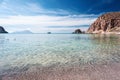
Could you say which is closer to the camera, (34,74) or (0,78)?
(0,78)

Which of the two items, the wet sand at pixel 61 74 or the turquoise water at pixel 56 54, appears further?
the turquoise water at pixel 56 54

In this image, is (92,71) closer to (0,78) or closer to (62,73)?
(62,73)

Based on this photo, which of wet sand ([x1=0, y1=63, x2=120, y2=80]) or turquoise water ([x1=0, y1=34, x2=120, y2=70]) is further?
turquoise water ([x1=0, y1=34, x2=120, y2=70])

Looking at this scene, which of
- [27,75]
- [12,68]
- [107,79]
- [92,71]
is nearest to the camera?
[107,79]

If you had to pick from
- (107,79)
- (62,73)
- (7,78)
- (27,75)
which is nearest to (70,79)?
(62,73)

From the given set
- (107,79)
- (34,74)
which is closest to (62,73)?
(34,74)

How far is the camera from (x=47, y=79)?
393 inches

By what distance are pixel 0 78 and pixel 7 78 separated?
1.45 feet

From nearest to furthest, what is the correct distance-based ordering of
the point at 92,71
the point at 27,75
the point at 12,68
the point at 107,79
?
the point at 107,79
the point at 27,75
the point at 92,71
the point at 12,68

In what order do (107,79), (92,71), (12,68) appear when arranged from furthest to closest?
(12,68) < (92,71) < (107,79)

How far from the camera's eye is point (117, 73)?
35.4 ft

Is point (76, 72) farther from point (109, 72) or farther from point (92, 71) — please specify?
point (109, 72)

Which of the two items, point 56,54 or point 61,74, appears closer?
point 61,74

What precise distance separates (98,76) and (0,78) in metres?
6.38
